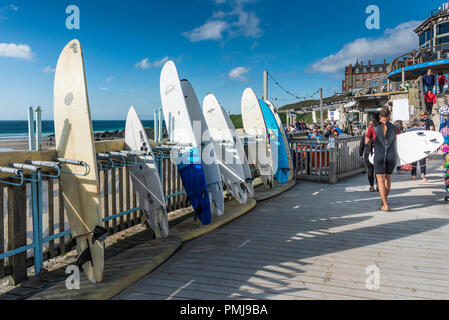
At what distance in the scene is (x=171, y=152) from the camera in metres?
4.68

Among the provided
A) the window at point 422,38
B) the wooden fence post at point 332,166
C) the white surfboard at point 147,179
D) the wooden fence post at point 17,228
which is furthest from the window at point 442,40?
the wooden fence post at point 17,228

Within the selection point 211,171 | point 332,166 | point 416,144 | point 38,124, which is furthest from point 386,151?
point 38,124

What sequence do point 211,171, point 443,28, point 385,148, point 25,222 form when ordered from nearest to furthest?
point 25,222 < point 211,171 < point 385,148 < point 443,28

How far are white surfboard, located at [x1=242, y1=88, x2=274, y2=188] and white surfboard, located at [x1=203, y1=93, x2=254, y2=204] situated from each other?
4.14 feet

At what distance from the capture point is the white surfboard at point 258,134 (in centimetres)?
734

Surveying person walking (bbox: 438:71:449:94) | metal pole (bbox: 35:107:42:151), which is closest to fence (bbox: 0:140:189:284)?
metal pole (bbox: 35:107:42:151)

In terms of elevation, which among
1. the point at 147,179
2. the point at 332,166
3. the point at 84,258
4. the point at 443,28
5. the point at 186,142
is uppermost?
the point at 443,28

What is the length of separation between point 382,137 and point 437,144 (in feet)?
4.99

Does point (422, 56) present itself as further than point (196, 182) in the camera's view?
Yes

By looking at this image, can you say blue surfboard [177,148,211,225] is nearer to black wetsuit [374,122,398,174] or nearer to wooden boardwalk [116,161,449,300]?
wooden boardwalk [116,161,449,300]

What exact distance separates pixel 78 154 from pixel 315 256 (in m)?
2.57

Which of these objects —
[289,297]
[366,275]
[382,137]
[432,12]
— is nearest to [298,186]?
[382,137]

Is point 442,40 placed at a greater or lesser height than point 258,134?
greater

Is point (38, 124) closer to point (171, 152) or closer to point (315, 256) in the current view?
point (171, 152)
